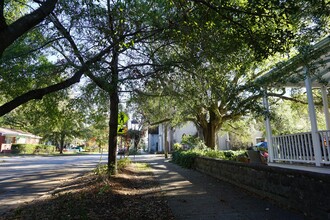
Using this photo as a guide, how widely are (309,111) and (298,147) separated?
1.55 metres

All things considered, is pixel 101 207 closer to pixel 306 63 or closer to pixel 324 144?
pixel 306 63

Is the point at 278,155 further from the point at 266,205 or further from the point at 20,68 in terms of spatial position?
the point at 20,68

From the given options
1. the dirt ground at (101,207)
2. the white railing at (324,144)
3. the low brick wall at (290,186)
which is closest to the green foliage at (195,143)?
the low brick wall at (290,186)

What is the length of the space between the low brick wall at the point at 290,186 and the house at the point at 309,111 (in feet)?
5.69

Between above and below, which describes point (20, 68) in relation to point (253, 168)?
above

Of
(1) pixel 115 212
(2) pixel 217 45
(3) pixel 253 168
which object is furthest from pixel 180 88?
(1) pixel 115 212

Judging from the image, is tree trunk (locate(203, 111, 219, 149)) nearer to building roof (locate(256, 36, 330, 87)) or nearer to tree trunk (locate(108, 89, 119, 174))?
tree trunk (locate(108, 89, 119, 174))

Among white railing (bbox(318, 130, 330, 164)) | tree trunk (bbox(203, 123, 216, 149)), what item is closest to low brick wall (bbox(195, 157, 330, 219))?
white railing (bbox(318, 130, 330, 164))

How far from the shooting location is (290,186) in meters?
5.38

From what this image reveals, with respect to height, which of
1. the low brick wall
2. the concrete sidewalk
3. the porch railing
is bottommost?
the concrete sidewalk

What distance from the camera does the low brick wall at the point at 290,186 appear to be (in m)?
4.49

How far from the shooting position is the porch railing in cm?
843

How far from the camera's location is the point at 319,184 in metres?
4.56

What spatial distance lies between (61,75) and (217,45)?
6.57 m
